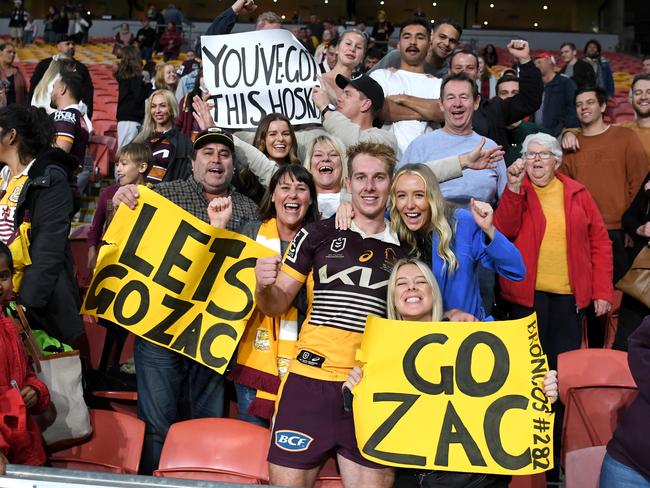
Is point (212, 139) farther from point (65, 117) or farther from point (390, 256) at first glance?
point (65, 117)

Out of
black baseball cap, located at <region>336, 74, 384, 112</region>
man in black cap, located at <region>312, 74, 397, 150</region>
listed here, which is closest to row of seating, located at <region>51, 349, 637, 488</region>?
man in black cap, located at <region>312, 74, 397, 150</region>

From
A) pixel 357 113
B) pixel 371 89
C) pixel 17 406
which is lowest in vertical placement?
pixel 17 406

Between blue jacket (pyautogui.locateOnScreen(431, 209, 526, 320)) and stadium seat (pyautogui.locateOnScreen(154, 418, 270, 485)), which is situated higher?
blue jacket (pyautogui.locateOnScreen(431, 209, 526, 320))

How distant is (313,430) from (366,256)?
2.30 feet

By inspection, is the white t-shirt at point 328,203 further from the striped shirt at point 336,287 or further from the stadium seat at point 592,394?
the stadium seat at point 592,394

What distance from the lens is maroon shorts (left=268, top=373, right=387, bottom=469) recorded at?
329 centimetres

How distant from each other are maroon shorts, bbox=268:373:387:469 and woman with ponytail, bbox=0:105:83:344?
1377mm

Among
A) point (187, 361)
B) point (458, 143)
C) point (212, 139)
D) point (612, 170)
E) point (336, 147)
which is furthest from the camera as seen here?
point (612, 170)

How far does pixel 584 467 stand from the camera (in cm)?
359

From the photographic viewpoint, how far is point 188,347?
13.3ft

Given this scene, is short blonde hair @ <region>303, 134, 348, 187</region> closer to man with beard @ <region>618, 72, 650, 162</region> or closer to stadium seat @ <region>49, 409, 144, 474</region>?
stadium seat @ <region>49, 409, 144, 474</region>

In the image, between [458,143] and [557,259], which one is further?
[557,259]

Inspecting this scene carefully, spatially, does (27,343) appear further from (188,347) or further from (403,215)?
(403,215)

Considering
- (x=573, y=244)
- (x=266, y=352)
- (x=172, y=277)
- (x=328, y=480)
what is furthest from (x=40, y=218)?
(x=573, y=244)
